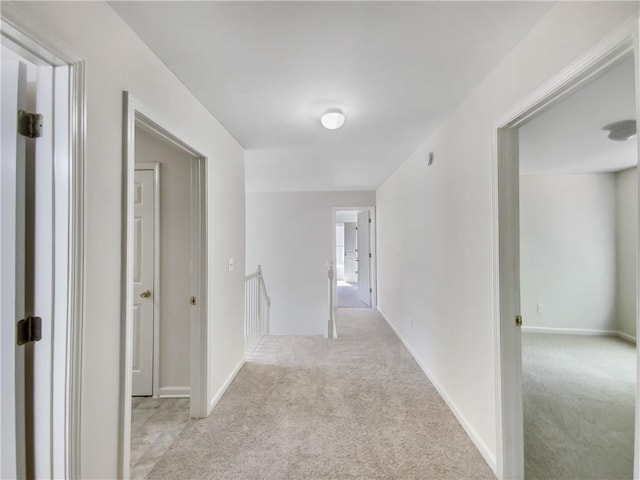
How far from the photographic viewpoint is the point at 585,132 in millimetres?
2619

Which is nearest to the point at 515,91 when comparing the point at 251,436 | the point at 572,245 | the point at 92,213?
the point at 92,213

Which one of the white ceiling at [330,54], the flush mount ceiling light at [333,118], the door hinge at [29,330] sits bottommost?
the door hinge at [29,330]

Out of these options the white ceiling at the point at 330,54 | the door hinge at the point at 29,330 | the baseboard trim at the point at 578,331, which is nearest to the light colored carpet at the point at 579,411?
the baseboard trim at the point at 578,331

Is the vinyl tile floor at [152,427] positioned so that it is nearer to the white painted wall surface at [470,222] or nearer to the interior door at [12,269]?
the interior door at [12,269]

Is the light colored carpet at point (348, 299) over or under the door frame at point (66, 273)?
under

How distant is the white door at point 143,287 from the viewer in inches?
97.8

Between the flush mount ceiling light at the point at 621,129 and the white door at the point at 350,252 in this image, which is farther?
the white door at the point at 350,252

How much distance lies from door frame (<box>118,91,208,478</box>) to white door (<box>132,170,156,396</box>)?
25.5 inches

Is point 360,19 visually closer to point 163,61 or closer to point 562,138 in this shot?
point 163,61

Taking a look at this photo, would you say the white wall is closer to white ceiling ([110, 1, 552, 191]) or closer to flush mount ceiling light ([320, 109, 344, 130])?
white ceiling ([110, 1, 552, 191])

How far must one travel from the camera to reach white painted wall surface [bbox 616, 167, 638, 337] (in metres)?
3.88

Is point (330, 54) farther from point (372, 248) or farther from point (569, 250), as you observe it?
point (569, 250)

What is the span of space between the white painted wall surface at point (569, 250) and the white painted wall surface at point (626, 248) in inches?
2.6

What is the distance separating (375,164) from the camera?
3.74 metres
